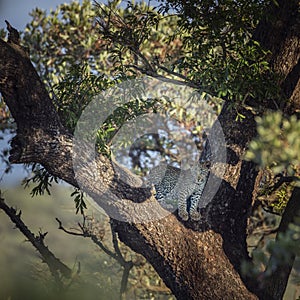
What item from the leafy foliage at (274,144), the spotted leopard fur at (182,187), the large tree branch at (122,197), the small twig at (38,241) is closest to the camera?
the leafy foliage at (274,144)

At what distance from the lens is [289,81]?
3.99 metres

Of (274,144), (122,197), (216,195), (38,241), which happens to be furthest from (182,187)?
(274,144)

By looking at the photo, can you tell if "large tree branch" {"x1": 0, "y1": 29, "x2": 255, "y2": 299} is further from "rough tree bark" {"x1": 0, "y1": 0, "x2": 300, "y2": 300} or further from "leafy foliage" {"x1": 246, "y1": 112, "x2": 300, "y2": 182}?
"leafy foliage" {"x1": 246, "y1": 112, "x2": 300, "y2": 182}

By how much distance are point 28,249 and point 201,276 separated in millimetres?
5137

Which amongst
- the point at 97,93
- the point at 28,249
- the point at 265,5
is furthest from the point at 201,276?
the point at 28,249

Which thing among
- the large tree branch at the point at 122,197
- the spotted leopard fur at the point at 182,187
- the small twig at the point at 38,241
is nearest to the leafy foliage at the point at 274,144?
the large tree branch at the point at 122,197

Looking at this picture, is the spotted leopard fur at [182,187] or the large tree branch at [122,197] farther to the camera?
the spotted leopard fur at [182,187]

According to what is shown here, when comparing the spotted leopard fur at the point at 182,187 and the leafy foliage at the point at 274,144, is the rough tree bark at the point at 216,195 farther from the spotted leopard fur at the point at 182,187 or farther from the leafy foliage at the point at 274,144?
the leafy foliage at the point at 274,144

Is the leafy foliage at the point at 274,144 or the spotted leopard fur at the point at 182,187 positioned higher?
the spotted leopard fur at the point at 182,187

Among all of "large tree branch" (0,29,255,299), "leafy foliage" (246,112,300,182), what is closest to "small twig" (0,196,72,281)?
"large tree branch" (0,29,255,299)

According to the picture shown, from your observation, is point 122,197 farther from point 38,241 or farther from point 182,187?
point 38,241

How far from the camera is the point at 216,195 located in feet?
13.0

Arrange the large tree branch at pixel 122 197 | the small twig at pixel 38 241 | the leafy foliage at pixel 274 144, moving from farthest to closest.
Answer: the small twig at pixel 38 241, the large tree branch at pixel 122 197, the leafy foliage at pixel 274 144

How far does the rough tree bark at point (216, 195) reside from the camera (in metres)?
3.49
